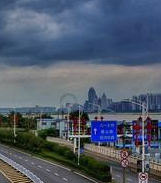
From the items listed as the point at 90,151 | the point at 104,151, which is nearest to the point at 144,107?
the point at 104,151

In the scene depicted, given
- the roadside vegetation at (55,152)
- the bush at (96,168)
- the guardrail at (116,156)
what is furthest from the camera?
the guardrail at (116,156)

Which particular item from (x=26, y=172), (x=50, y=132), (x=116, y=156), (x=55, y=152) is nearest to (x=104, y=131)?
(x=26, y=172)

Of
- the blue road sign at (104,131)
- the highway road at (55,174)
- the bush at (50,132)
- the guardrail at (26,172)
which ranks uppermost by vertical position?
the blue road sign at (104,131)

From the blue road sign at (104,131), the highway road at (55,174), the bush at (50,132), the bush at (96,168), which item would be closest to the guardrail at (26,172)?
the highway road at (55,174)

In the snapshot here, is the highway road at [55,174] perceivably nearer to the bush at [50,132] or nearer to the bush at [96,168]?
the bush at [96,168]

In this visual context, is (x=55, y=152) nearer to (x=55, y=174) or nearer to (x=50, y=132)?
(x=55, y=174)

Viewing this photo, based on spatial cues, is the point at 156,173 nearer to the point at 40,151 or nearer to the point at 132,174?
the point at 132,174

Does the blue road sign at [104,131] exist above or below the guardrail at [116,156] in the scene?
above

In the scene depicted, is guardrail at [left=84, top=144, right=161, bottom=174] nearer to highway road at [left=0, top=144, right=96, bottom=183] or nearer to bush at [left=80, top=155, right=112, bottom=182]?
bush at [left=80, top=155, right=112, bottom=182]

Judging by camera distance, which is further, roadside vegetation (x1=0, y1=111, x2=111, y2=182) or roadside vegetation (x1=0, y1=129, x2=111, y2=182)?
roadside vegetation (x1=0, y1=111, x2=111, y2=182)

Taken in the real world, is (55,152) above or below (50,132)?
below

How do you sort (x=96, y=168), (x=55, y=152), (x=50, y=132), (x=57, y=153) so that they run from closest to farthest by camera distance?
(x=96, y=168), (x=57, y=153), (x=55, y=152), (x=50, y=132)

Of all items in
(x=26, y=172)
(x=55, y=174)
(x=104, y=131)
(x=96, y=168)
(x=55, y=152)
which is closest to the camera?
(x=26, y=172)

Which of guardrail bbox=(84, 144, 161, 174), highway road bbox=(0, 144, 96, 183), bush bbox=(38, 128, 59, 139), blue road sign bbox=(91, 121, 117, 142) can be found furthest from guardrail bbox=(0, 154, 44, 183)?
bush bbox=(38, 128, 59, 139)
